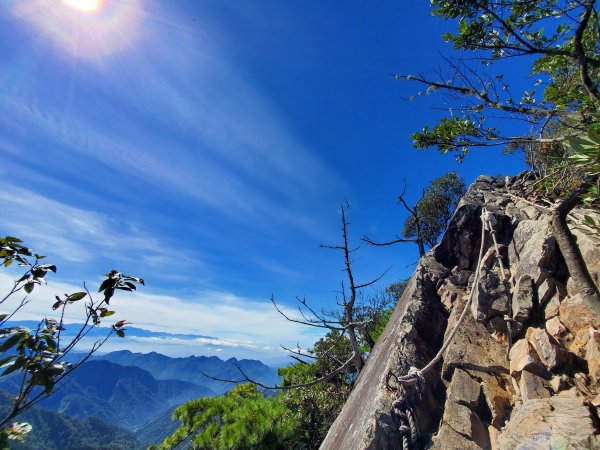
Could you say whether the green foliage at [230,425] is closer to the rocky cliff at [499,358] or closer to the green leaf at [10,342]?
the rocky cliff at [499,358]

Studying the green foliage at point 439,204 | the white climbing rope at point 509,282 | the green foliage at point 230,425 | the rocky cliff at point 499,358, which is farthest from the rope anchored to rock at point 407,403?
the green foliage at point 439,204

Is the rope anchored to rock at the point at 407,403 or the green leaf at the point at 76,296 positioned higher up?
the green leaf at the point at 76,296

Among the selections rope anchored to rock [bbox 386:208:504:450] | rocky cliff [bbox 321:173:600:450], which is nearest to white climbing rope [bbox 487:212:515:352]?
rocky cliff [bbox 321:173:600:450]

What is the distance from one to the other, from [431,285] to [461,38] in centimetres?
428

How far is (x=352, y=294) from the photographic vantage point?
10195 mm

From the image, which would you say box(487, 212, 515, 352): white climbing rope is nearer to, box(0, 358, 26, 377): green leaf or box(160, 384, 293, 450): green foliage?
box(0, 358, 26, 377): green leaf

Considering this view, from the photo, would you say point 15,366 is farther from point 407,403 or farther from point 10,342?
point 407,403

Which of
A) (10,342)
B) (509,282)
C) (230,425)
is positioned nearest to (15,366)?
(10,342)

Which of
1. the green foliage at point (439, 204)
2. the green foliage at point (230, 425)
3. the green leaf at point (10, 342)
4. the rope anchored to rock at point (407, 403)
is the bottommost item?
the green foliage at point (230, 425)

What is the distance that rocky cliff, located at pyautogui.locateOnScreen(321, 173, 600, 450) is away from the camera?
319 centimetres

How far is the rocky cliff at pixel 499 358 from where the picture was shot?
10.5 feet

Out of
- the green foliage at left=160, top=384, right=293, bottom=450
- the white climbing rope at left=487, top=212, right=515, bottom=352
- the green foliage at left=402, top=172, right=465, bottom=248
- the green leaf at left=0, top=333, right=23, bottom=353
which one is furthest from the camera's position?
the green foliage at left=402, top=172, right=465, bottom=248

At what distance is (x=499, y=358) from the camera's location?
170 inches

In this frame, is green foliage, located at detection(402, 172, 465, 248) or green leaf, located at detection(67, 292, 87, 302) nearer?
green leaf, located at detection(67, 292, 87, 302)
